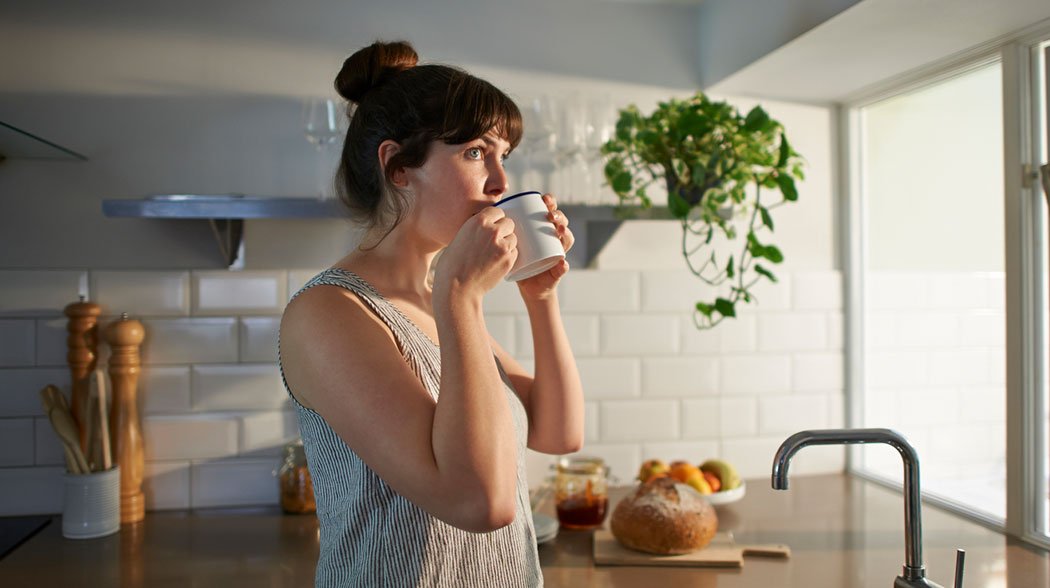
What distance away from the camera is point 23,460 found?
1686 mm

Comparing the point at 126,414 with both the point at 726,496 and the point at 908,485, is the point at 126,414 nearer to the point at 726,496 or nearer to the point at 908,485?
the point at 726,496

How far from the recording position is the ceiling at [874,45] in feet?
4.59

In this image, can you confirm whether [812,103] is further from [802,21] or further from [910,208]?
[802,21]

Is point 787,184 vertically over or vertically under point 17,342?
over

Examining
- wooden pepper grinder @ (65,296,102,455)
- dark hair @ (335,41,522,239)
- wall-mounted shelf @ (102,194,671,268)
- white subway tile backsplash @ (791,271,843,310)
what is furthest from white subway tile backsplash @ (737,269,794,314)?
wooden pepper grinder @ (65,296,102,455)

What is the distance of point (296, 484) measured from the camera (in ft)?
5.54

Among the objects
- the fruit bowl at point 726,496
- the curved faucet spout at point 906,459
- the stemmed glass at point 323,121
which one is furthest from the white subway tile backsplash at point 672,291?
the curved faucet spout at point 906,459

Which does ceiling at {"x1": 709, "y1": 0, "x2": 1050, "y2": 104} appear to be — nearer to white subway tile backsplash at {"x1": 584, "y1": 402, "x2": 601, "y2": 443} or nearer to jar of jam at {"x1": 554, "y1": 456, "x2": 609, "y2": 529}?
white subway tile backsplash at {"x1": 584, "y1": 402, "x2": 601, "y2": 443}

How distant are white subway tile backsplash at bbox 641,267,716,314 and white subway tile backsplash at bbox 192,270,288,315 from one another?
81 centimetres

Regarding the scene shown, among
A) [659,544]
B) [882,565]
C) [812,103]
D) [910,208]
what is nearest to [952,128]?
[910,208]

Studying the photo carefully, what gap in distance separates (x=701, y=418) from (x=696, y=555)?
0.58m

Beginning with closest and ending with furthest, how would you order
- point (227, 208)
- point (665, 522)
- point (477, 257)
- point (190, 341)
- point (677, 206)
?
point (477, 257) → point (665, 522) → point (227, 208) → point (677, 206) → point (190, 341)

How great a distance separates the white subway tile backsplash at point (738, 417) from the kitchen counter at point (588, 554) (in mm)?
238

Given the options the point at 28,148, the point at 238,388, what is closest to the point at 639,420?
the point at 238,388
